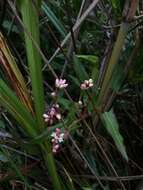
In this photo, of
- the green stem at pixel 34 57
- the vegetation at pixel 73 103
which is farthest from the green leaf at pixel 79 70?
the green stem at pixel 34 57

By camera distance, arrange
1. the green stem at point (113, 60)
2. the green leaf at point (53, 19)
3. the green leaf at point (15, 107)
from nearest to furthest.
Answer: the green leaf at point (15, 107) → the green stem at point (113, 60) → the green leaf at point (53, 19)

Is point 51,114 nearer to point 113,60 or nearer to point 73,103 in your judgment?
point 73,103

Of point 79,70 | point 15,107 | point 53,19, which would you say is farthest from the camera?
point 53,19

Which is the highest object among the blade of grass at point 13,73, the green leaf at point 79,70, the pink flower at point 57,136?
the blade of grass at point 13,73

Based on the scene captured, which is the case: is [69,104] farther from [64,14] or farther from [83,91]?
[64,14]

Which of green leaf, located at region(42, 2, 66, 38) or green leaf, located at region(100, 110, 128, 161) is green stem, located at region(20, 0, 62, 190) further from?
green leaf, located at region(42, 2, 66, 38)

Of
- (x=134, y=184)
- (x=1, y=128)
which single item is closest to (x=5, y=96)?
(x=1, y=128)

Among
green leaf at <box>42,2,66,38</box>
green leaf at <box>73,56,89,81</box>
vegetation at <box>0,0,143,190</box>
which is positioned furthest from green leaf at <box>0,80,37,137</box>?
green leaf at <box>42,2,66,38</box>

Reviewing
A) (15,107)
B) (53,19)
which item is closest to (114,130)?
(15,107)

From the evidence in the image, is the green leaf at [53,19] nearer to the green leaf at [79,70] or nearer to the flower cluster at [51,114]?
the green leaf at [79,70]
